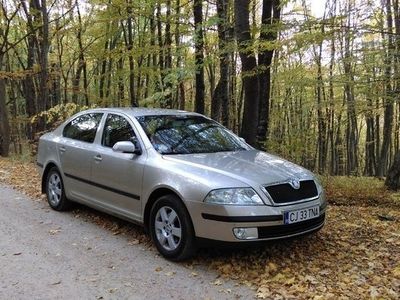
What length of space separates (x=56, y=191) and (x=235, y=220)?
3.84m

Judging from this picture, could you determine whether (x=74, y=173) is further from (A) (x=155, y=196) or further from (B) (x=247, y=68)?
(B) (x=247, y=68)

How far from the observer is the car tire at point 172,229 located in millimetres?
4395

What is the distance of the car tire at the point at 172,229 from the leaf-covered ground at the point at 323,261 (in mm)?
217

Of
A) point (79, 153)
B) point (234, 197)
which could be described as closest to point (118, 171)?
point (79, 153)

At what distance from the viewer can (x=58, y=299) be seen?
378 centimetres

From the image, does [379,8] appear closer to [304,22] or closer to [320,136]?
[304,22]

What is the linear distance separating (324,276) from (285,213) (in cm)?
74

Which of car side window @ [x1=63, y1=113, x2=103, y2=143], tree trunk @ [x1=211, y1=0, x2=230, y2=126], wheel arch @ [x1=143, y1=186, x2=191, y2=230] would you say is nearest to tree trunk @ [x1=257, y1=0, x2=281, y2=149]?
tree trunk @ [x1=211, y1=0, x2=230, y2=126]

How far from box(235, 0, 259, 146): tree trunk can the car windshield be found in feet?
8.87

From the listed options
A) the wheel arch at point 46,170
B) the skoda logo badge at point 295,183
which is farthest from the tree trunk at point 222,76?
the skoda logo badge at point 295,183

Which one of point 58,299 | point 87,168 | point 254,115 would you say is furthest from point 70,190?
point 254,115

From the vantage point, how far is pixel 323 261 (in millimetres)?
4602

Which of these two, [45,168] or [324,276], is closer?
[324,276]

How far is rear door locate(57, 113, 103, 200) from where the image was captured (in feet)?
19.7
